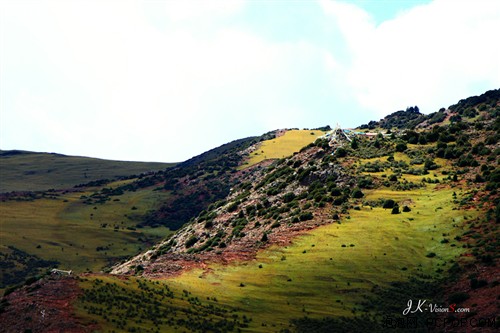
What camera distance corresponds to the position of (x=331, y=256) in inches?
2901

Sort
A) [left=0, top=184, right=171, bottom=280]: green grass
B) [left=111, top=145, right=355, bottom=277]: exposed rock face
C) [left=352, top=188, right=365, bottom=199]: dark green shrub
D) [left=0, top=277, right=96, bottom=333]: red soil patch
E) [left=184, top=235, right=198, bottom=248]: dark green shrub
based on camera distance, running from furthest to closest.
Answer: [left=0, top=184, right=171, bottom=280]: green grass → [left=184, top=235, right=198, bottom=248]: dark green shrub → [left=352, top=188, right=365, bottom=199]: dark green shrub → [left=111, top=145, right=355, bottom=277]: exposed rock face → [left=0, top=277, right=96, bottom=333]: red soil patch

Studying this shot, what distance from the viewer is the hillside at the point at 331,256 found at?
53.8 m

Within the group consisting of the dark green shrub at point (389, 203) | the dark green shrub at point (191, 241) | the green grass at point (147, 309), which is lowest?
the green grass at point (147, 309)

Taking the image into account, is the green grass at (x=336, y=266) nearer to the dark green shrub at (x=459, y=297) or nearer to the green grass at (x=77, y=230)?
the dark green shrub at (x=459, y=297)

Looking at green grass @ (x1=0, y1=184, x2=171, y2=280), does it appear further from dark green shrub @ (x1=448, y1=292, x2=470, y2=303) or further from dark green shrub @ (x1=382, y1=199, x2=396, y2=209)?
dark green shrub @ (x1=448, y1=292, x2=470, y2=303)

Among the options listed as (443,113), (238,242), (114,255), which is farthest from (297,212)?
(443,113)

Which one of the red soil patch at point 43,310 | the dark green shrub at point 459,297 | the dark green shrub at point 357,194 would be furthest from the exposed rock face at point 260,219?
the dark green shrub at point 459,297

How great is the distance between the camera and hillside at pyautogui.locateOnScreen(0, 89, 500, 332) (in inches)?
2117

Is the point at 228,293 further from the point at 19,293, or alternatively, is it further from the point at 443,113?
the point at 443,113

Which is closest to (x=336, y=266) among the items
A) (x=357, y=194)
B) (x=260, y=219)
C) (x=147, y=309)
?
(x=357, y=194)

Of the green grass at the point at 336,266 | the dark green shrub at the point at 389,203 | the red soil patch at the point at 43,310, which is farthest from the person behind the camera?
the dark green shrub at the point at 389,203

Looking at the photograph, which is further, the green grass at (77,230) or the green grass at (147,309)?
the green grass at (77,230)

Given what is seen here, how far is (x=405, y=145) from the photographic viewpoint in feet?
381

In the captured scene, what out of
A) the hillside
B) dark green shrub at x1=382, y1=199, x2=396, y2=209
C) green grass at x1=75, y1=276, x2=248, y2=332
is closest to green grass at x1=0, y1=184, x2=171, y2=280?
the hillside
